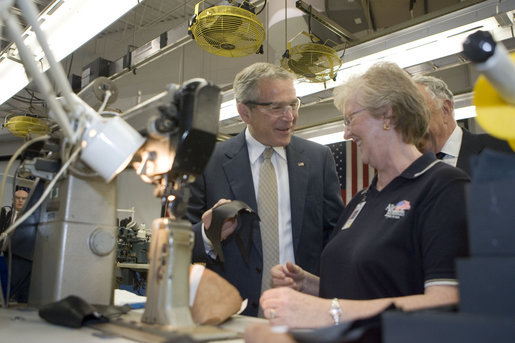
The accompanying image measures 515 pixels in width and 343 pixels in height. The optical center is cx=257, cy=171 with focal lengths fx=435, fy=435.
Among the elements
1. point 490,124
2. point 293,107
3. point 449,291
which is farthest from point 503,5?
point 490,124

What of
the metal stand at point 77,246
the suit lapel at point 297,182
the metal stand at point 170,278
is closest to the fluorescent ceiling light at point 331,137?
the suit lapel at point 297,182

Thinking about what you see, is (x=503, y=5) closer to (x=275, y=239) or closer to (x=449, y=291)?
(x=275, y=239)

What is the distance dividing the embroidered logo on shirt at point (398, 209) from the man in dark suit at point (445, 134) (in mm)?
Result: 1310

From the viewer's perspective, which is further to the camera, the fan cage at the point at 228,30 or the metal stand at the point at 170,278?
the fan cage at the point at 228,30

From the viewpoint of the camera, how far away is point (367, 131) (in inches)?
63.1

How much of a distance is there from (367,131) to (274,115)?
710 mm

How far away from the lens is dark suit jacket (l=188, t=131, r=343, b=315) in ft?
6.63

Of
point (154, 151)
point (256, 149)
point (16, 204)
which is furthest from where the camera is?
point (256, 149)

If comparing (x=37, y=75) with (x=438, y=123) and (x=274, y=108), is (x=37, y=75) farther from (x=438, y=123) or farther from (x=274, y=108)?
(x=438, y=123)

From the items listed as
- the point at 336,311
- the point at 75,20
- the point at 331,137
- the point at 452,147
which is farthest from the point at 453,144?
the point at 75,20

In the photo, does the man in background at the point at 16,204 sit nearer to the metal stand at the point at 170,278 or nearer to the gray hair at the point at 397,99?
the metal stand at the point at 170,278

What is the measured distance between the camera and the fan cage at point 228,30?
10.4 feet

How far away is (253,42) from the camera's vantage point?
369 cm

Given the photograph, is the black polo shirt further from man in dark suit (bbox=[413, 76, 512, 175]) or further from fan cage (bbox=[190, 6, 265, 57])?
fan cage (bbox=[190, 6, 265, 57])
